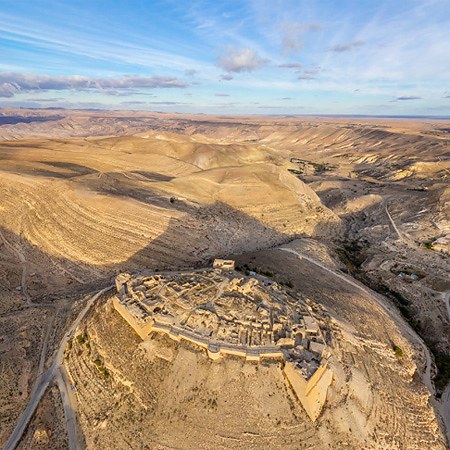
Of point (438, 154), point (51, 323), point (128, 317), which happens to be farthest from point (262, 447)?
point (438, 154)

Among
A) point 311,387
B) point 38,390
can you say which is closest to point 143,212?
point 38,390

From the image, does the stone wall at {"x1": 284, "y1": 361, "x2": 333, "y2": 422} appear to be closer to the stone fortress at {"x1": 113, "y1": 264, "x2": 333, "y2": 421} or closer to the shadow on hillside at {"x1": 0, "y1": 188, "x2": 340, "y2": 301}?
the stone fortress at {"x1": 113, "y1": 264, "x2": 333, "y2": 421}

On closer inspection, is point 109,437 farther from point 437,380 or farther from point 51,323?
point 437,380

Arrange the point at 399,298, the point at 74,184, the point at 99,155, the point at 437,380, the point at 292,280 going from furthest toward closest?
1. the point at 99,155
2. the point at 74,184
3. the point at 399,298
4. the point at 292,280
5. the point at 437,380

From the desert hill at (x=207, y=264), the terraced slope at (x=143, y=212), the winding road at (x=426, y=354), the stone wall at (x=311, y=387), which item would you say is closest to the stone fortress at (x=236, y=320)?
the stone wall at (x=311, y=387)

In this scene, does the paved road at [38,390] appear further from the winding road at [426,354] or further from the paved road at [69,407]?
the winding road at [426,354]

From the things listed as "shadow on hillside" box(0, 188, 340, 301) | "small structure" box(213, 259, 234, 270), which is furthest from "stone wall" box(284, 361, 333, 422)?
"shadow on hillside" box(0, 188, 340, 301)

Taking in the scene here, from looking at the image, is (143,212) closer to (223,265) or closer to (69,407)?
(223,265)
